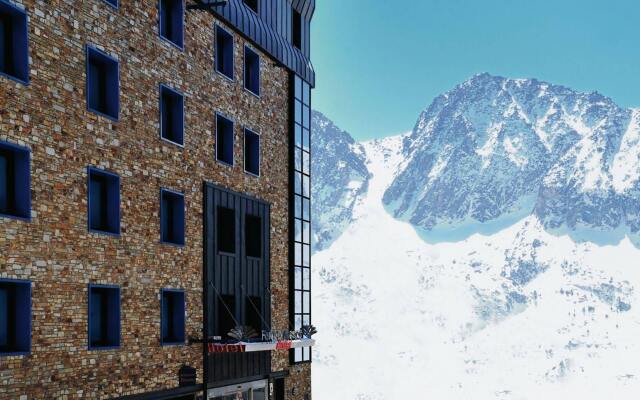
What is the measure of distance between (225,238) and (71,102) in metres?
11.9

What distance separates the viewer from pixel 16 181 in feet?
75.8

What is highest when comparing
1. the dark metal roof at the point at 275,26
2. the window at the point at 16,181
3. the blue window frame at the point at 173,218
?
the dark metal roof at the point at 275,26

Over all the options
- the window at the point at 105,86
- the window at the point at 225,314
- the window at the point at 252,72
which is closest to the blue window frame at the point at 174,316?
the window at the point at 225,314

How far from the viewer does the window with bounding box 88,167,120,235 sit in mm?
27125

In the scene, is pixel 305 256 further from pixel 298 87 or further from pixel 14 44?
pixel 14 44

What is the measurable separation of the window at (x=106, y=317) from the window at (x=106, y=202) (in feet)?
6.07

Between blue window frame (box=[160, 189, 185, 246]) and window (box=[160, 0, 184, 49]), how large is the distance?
5375 mm

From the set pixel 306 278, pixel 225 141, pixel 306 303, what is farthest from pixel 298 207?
pixel 225 141

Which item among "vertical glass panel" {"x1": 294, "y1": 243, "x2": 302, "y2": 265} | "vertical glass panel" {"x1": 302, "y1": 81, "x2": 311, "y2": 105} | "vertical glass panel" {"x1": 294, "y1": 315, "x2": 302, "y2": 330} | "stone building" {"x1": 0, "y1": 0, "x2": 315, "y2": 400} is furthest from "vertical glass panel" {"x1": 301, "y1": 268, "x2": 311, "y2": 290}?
"vertical glass panel" {"x1": 302, "y1": 81, "x2": 311, "y2": 105}

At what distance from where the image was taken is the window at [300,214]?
4288cm

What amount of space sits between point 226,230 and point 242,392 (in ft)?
22.0

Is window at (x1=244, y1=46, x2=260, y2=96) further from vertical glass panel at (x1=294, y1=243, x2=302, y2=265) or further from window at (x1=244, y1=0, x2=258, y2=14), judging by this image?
vertical glass panel at (x1=294, y1=243, x2=302, y2=265)

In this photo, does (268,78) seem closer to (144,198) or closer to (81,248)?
(144,198)

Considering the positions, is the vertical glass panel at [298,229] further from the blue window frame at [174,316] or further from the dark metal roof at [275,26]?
the blue window frame at [174,316]
